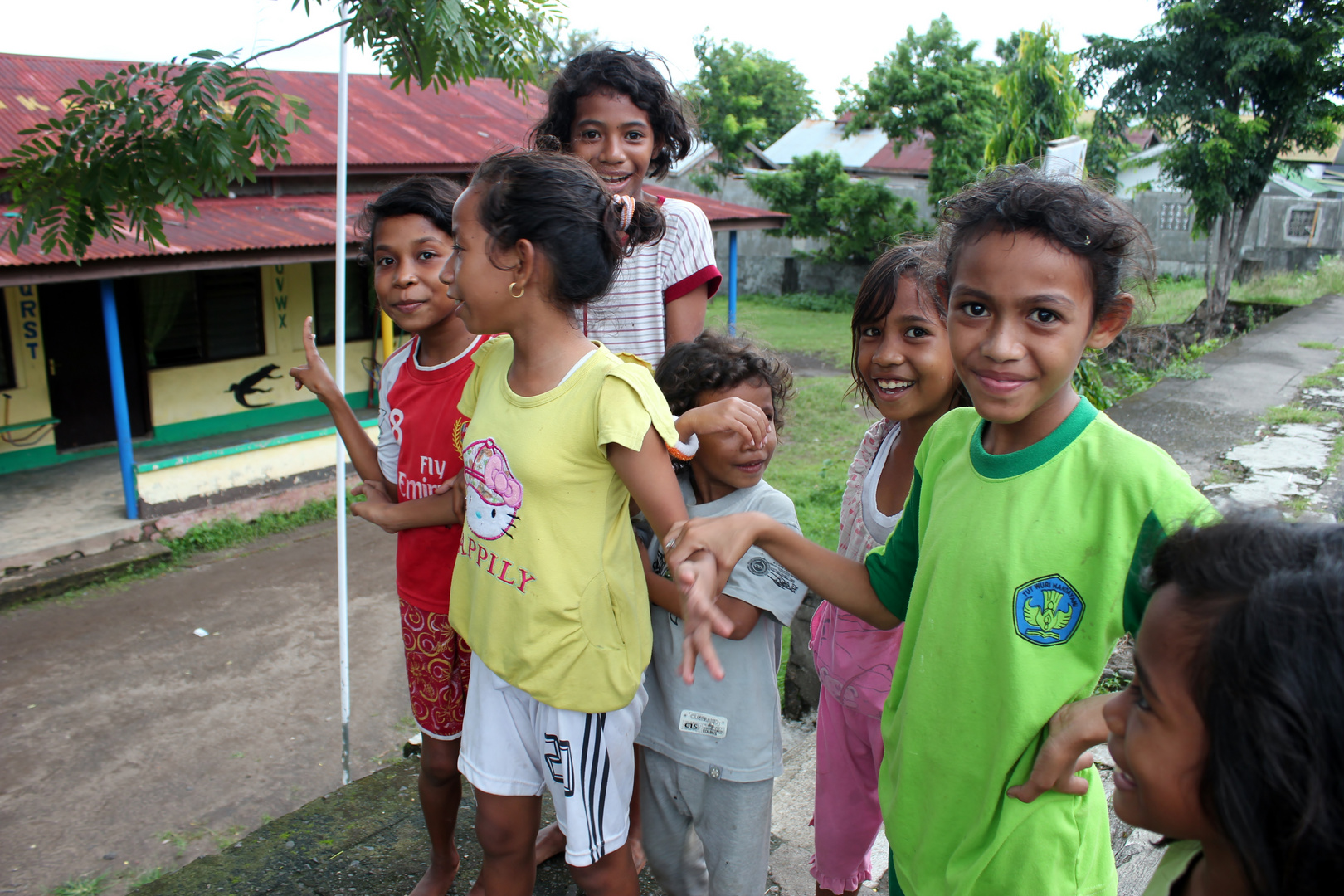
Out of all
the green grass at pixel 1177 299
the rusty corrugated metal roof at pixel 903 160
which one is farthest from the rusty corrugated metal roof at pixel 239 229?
the rusty corrugated metal roof at pixel 903 160

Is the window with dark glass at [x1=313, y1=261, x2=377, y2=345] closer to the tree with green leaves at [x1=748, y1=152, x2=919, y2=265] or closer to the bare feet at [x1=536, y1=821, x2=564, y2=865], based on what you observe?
the bare feet at [x1=536, y1=821, x2=564, y2=865]

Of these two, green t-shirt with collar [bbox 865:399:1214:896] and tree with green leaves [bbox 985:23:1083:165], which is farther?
tree with green leaves [bbox 985:23:1083:165]

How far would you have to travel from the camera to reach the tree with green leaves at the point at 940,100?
63.2 ft

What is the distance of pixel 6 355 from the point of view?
7.69 metres

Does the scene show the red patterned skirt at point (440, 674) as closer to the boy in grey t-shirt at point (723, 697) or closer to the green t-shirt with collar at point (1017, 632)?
the boy in grey t-shirt at point (723, 697)

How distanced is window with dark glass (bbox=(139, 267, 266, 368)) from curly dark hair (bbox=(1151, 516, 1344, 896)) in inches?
365

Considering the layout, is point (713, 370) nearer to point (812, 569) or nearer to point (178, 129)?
point (812, 569)

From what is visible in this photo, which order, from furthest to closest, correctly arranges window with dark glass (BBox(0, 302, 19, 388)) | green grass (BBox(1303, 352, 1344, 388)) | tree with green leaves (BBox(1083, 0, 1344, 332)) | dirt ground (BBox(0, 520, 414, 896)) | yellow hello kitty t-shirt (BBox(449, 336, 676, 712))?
tree with green leaves (BBox(1083, 0, 1344, 332)) → window with dark glass (BBox(0, 302, 19, 388)) → green grass (BBox(1303, 352, 1344, 388)) → dirt ground (BBox(0, 520, 414, 896)) → yellow hello kitty t-shirt (BBox(449, 336, 676, 712))

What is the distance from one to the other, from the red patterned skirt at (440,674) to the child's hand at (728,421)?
77cm

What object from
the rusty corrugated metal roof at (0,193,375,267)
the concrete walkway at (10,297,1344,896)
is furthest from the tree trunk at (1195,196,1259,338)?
the rusty corrugated metal roof at (0,193,375,267)

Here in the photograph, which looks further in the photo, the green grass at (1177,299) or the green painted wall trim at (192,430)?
the green grass at (1177,299)

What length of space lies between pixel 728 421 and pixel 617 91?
1089 millimetres

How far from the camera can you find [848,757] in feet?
6.21

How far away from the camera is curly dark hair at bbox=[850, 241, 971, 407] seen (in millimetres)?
1844
